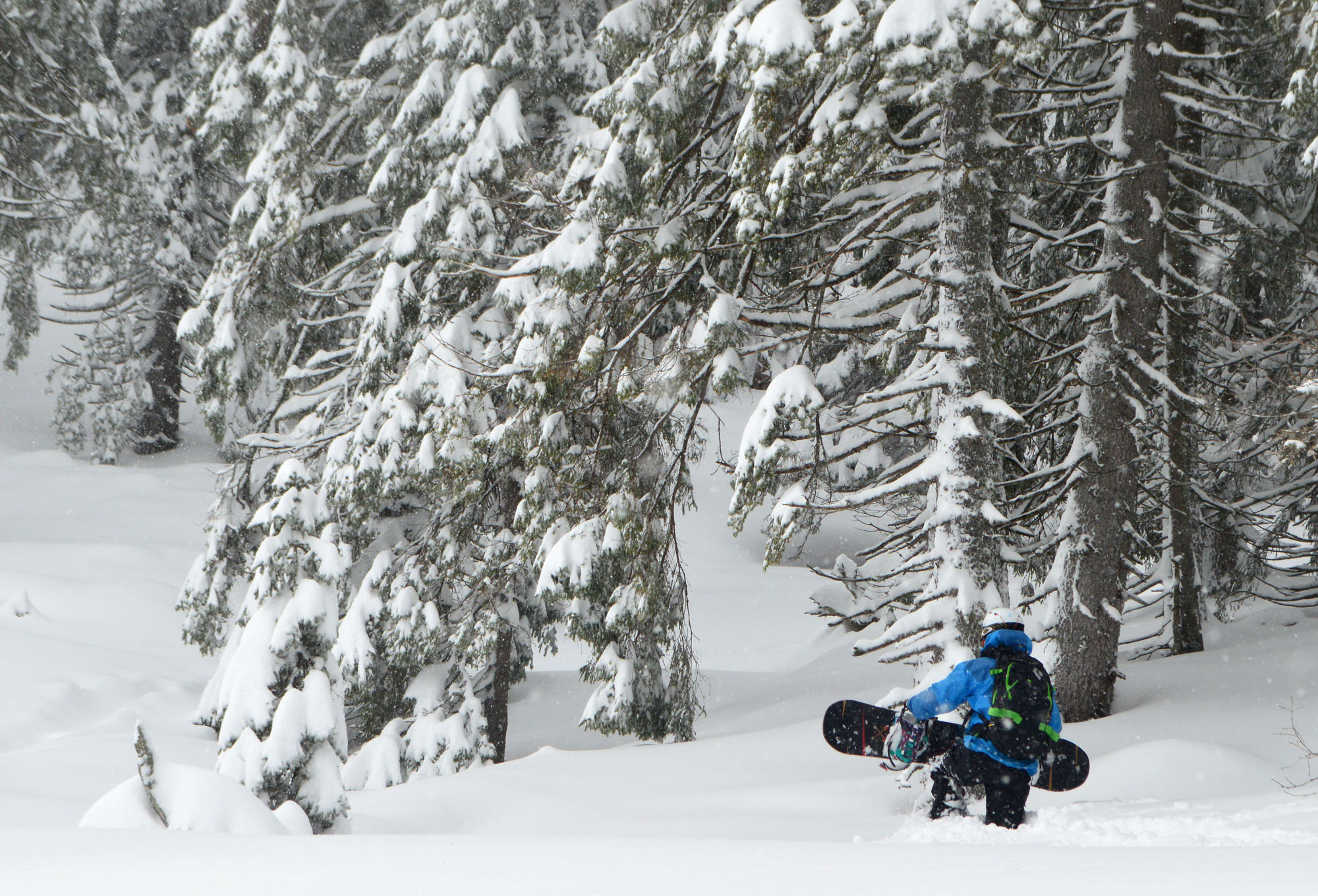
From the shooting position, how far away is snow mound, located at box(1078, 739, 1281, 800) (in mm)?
6543

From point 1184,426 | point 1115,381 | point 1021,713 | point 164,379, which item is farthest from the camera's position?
point 164,379

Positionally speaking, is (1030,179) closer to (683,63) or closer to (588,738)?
(683,63)

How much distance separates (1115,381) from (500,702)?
22.4 feet

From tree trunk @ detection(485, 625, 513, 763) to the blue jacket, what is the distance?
223 inches

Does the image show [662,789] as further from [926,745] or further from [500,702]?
[500,702]

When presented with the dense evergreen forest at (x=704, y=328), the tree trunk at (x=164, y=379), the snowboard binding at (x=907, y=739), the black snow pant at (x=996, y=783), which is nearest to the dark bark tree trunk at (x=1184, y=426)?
the dense evergreen forest at (x=704, y=328)

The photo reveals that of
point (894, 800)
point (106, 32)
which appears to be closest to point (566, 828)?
point (894, 800)

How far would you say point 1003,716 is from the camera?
5.68 metres

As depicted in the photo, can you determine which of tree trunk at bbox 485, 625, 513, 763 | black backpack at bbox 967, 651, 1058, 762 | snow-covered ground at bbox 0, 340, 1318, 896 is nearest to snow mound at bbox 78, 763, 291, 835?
snow-covered ground at bbox 0, 340, 1318, 896

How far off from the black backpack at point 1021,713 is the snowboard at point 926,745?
0.14 m

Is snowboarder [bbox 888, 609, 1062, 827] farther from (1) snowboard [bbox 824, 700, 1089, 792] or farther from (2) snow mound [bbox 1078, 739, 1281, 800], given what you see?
(2) snow mound [bbox 1078, 739, 1281, 800]

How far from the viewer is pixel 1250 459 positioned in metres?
9.95

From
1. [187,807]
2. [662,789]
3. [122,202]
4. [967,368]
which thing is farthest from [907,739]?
[122,202]

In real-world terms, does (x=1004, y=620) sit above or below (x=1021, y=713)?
above
